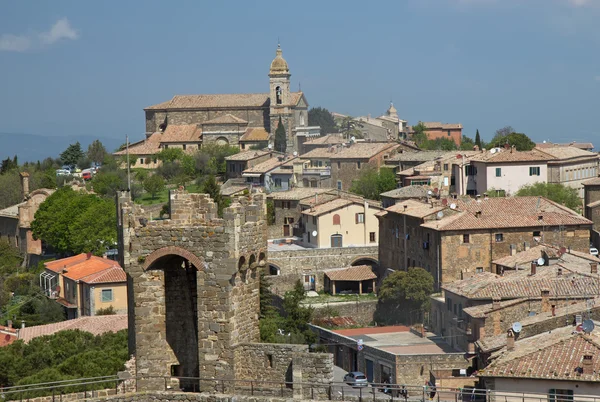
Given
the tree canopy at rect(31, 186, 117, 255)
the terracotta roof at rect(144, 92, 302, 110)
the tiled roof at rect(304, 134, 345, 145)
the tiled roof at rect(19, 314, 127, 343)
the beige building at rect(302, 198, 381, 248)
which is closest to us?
the tiled roof at rect(19, 314, 127, 343)

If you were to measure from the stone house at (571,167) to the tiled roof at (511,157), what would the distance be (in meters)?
1.71

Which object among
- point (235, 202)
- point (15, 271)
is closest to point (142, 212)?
point (235, 202)

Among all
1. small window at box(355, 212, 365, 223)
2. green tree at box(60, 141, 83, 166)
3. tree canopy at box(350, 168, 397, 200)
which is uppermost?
green tree at box(60, 141, 83, 166)

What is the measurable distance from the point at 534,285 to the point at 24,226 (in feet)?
160

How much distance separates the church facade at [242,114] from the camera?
131375 millimetres

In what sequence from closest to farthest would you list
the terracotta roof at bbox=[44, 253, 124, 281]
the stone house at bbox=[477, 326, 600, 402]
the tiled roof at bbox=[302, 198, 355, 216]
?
the stone house at bbox=[477, 326, 600, 402]
the terracotta roof at bbox=[44, 253, 124, 281]
the tiled roof at bbox=[302, 198, 355, 216]

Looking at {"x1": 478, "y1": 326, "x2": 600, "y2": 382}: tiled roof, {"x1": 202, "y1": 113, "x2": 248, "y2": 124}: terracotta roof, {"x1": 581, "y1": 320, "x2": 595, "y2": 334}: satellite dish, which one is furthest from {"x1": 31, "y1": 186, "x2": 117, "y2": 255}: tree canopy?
{"x1": 202, "y1": 113, "x2": 248, "y2": 124}: terracotta roof

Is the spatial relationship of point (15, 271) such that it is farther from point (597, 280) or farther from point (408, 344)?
point (597, 280)

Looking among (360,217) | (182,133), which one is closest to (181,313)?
(360,217)

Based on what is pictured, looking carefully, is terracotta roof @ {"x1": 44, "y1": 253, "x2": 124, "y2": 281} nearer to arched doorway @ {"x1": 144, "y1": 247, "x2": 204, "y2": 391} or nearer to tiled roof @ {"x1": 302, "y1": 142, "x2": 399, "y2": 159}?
tiled roof @ {"x1": 302, "y1": 142, "x2": 399, "y2": 159}

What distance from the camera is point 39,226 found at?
8112cm

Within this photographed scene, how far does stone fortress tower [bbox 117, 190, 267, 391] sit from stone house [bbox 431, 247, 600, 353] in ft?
67.4

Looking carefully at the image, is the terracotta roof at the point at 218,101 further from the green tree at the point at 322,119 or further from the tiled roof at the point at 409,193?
the tiled roof at the point at 409,193

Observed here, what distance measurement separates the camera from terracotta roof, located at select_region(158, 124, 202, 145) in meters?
131
